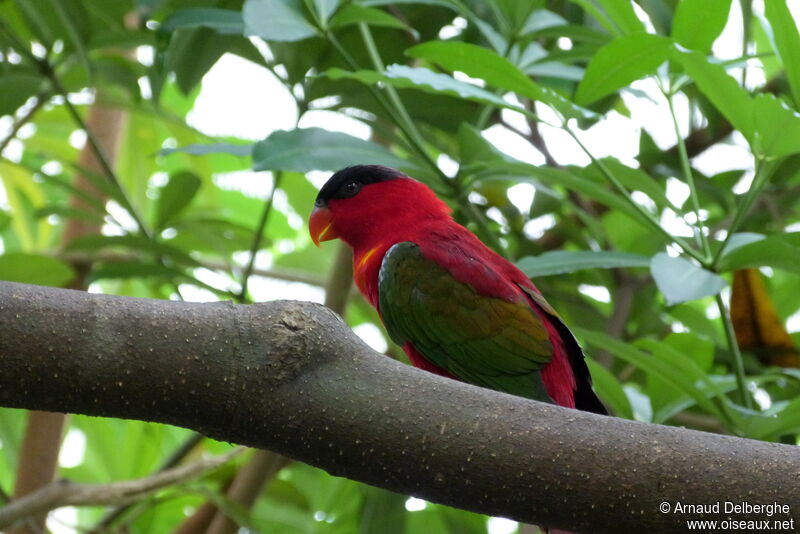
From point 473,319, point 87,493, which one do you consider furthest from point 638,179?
point 87,493

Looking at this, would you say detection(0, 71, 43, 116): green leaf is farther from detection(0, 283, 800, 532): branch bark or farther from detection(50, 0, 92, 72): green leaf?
detection(0, 283, 800, 532): branch bark

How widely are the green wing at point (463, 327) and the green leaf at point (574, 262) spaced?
0.36 ft

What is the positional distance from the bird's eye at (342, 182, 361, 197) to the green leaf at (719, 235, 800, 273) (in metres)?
0.99

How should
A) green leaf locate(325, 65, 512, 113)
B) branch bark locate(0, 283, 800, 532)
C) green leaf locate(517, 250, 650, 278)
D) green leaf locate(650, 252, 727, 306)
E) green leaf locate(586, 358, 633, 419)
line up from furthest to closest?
green leaf locate(586, 358, 633, 419) → green leaf locate(517, 250, 650, 278) → green leaf locate(325, 65, 512, 113) → green leaf locate(650, 252, 727, 306) → branch bark locate(0, 283, 800, 532)

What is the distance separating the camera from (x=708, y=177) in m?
2.42

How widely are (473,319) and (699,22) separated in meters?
0.69

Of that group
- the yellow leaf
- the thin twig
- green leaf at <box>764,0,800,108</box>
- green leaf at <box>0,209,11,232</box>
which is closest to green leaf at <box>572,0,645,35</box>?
green leaf at <box>764,0,800,108</box>

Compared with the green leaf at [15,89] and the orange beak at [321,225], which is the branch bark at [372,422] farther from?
the green leaf at [15,89]

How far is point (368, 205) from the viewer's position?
2311 mm

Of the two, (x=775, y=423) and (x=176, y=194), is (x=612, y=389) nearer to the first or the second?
(x=775, y=423)

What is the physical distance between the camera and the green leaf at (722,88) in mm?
1547

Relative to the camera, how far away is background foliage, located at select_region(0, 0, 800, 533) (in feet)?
5.45

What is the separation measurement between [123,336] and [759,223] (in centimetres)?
204

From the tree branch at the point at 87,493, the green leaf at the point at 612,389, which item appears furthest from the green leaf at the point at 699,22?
the tree branch at the point at 87,493
